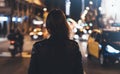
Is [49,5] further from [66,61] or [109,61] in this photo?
[66,61]

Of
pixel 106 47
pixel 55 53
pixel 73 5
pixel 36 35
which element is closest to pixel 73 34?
pixel 106 47

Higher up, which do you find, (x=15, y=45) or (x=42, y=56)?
(x=42, y=56)

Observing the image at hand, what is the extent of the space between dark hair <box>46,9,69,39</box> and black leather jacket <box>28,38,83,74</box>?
0.21 ft

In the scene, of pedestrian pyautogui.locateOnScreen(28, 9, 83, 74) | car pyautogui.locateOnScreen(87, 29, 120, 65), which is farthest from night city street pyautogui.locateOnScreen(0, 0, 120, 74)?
pedestrian pyautogui.locateOnScreen(28, 9, 83, 74)

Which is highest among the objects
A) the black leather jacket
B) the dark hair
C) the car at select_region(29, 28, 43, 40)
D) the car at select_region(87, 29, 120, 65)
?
the dark hair

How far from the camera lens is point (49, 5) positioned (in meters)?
104

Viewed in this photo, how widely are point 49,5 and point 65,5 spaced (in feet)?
13.2

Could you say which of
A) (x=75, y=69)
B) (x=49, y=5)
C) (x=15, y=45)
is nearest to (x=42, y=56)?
(x=75, y=69)

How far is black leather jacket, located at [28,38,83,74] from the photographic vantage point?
4105 millimetres

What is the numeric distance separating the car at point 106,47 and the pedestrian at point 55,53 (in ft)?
43.6

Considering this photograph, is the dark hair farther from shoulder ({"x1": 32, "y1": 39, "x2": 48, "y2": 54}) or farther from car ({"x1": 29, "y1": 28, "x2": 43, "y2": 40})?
car ({"x1": 29, "y1": 28, "x2": 43, "y2": 40})

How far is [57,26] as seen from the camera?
4098mm

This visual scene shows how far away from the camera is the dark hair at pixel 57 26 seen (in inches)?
161

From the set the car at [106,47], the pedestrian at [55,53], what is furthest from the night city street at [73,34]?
the pedestrian at [55,53]
